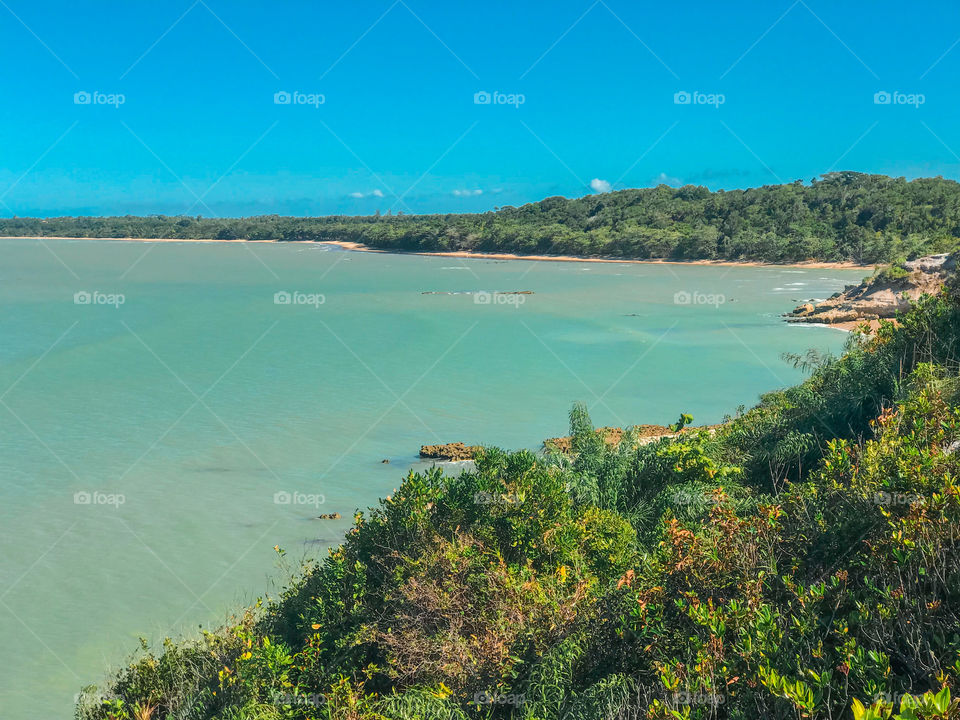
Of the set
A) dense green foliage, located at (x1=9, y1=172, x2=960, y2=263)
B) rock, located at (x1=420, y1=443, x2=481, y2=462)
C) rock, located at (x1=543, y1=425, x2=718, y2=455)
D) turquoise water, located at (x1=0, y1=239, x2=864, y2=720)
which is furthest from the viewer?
dense green foliage, located at (x1=9, y1=172, x2=960, y2=263)

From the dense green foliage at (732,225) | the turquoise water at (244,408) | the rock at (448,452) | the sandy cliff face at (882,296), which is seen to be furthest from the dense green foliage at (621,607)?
the dense green foliage at (732,225)

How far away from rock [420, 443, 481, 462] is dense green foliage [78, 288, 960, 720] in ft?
20.0

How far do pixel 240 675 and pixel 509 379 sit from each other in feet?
57.6

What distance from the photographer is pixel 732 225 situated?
80312mm

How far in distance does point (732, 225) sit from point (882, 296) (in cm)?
4982

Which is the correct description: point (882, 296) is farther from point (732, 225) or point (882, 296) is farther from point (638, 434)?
point (732, 225)

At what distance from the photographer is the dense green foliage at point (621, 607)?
13.8 feet

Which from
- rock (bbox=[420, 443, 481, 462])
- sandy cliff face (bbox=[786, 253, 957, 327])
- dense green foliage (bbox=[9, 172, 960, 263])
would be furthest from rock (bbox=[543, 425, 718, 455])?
dense green foliage (bbox=[9, 172, 960, 263])

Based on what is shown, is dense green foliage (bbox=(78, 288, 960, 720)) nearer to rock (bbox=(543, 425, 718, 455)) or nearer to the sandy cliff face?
rock (bbox=(543, 425, 718, 455))

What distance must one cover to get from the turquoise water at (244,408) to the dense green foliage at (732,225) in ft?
65.5

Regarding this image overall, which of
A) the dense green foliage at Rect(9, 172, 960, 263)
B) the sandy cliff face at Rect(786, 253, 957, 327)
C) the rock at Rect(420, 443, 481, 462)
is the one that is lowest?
the rock at Rect(420, 443, 481, 462)

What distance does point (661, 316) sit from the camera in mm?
36625

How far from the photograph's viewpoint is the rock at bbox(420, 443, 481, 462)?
48.3 feet

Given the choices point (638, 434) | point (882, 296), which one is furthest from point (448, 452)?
point (882, 296)
